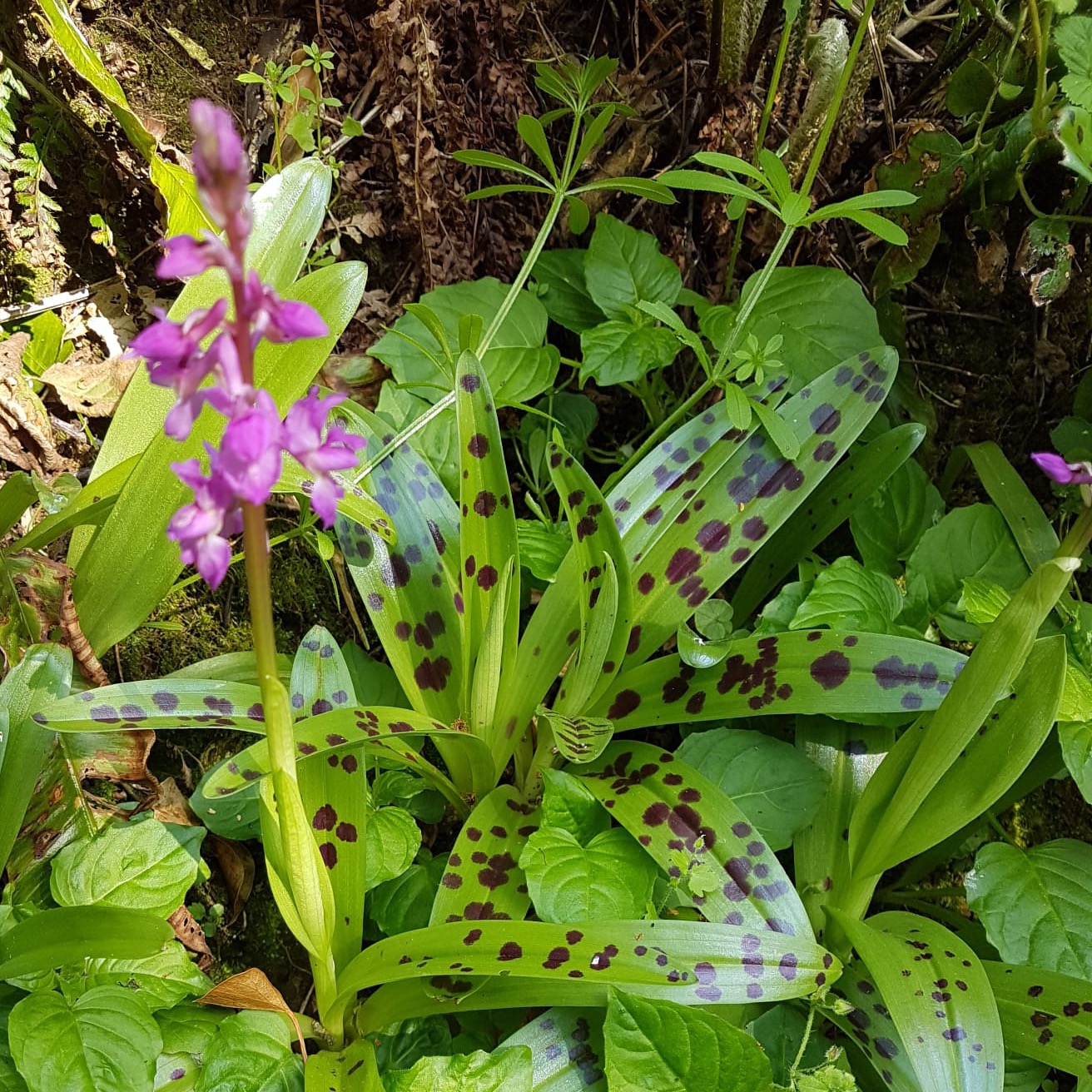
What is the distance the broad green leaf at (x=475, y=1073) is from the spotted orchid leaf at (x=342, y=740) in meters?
0.37

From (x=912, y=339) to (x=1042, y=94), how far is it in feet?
1.77

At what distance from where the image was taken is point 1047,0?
3.89ft

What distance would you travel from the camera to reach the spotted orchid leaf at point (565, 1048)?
1049 mm

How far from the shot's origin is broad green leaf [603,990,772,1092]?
37.4 inches

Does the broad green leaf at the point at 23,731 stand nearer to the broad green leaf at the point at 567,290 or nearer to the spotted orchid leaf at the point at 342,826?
the spotted orchid leaf at the point at 342,826

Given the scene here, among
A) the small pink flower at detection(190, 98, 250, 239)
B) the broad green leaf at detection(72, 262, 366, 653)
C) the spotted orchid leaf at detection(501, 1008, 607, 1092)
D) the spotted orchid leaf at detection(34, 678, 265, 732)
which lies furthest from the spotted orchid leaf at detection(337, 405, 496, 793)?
the small pink flower at detection(190, 98, 250, 239)

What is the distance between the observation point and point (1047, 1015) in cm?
108

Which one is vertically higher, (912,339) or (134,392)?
(134,392)

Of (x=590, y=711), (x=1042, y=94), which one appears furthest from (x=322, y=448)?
(x=1042, y=94)

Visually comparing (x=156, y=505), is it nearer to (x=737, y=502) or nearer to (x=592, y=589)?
(x=592, y=589)

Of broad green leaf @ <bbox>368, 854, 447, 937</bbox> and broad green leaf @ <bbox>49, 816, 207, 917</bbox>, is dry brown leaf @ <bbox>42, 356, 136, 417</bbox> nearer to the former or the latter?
broad green leaf @ <bbox>49, 816, 207, 917</bbox>

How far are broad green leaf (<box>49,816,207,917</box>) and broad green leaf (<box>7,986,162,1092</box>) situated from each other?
0.36 ft

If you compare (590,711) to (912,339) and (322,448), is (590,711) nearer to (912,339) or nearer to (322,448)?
(322,448)

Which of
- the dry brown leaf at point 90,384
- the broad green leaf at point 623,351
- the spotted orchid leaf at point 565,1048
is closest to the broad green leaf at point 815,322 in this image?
the broad green leaf at point 623,351
